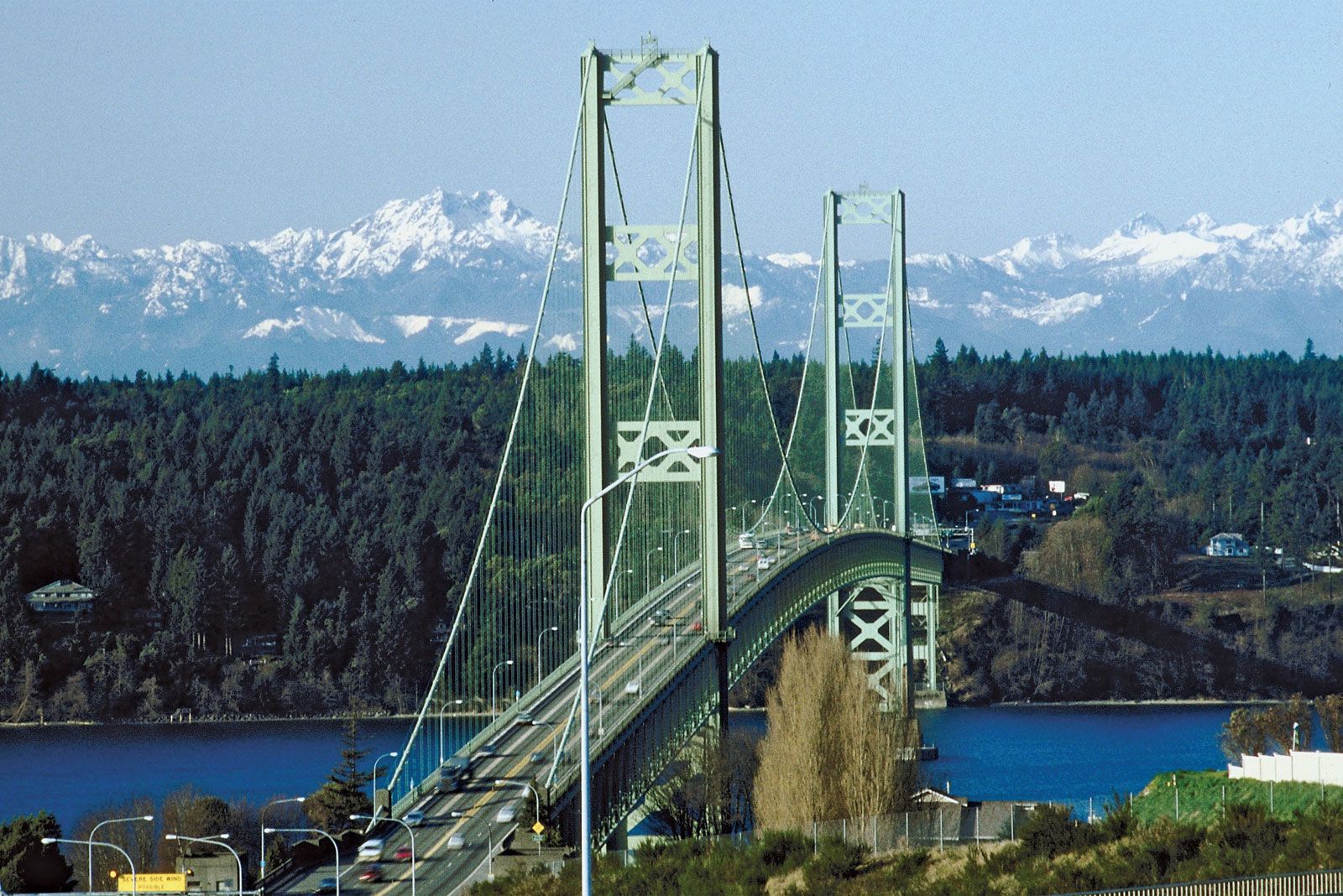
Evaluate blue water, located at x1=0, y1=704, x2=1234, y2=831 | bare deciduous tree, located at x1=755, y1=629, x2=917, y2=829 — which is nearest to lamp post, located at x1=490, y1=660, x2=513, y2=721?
bare deciduous tree, located at x1=755, y1=629, x2=917, y2=829

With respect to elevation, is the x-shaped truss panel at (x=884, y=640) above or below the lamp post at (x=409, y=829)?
below

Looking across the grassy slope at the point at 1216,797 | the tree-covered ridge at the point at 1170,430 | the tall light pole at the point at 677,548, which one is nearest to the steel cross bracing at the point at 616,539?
the tall light pole at the point at 677,548

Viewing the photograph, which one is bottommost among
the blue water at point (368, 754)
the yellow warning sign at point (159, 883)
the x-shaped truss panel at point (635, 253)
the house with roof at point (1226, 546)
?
the blue water at point (368, 754)

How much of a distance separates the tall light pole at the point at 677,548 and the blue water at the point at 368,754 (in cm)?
998

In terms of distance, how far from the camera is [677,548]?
39688 millimetres

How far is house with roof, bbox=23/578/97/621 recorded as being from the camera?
95000 mm

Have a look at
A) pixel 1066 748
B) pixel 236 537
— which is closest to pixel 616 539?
pixel 1066 748

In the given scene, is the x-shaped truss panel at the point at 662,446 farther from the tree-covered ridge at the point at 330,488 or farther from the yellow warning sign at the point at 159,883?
the tree-covered ridge at the point at 330,488

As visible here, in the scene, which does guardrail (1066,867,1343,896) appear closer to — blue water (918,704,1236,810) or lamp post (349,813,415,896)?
lamp post (349,813,415,896)

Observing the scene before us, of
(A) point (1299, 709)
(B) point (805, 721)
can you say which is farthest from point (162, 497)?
(B) point (805, 721)

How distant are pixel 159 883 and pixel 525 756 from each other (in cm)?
531

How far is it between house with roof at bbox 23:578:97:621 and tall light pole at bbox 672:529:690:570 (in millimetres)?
58955

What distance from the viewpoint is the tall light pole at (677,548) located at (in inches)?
1556

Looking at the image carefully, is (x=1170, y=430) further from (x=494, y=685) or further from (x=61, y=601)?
(x=494, y=685)
